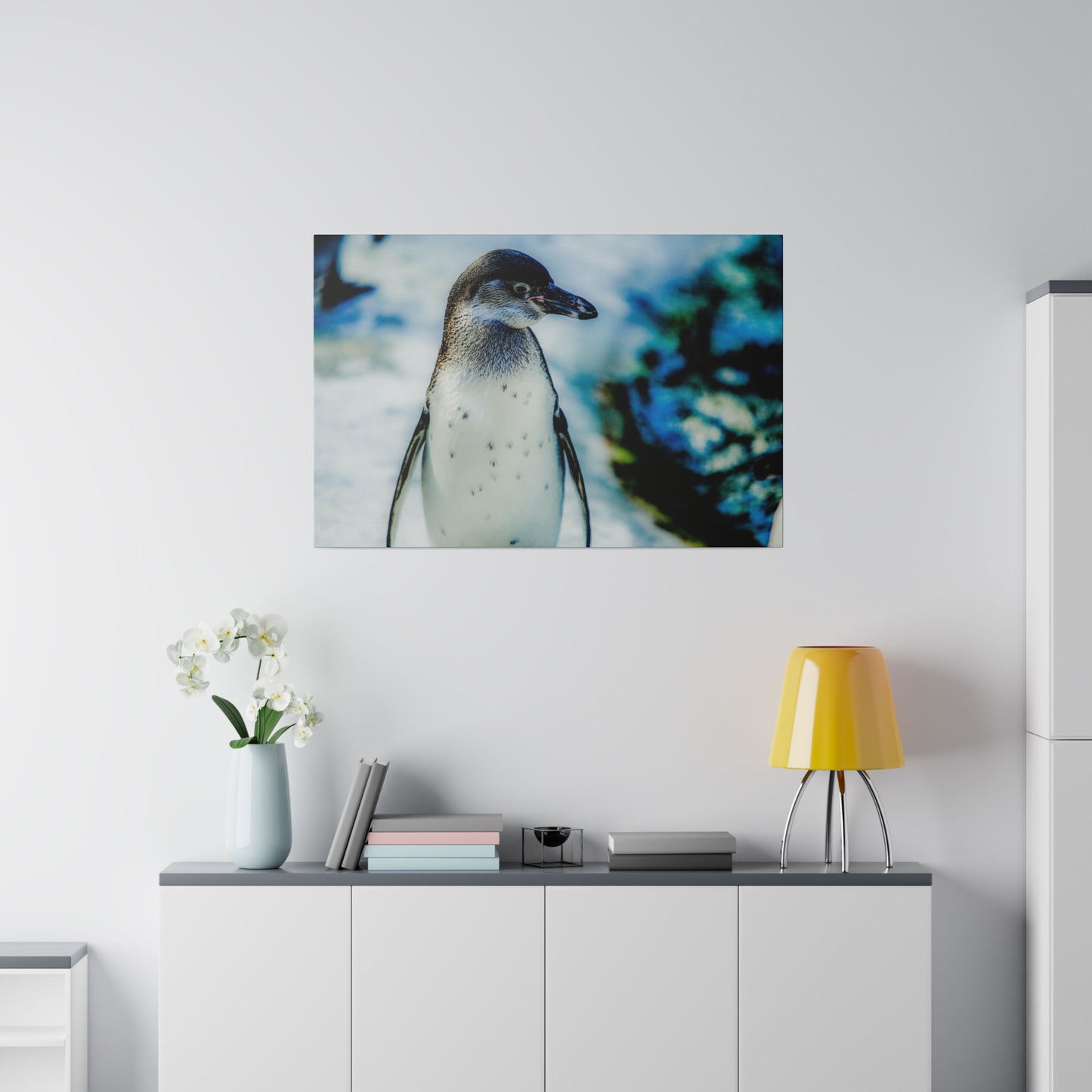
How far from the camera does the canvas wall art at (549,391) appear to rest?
2.29 meters

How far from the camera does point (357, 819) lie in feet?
7.06

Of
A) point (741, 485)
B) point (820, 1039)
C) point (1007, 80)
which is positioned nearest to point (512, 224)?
point (741, 485)

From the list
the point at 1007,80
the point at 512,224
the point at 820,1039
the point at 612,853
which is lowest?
the point at 820,1039

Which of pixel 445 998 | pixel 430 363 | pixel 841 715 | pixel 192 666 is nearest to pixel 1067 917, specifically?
pixel 841 715

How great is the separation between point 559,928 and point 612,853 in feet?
0.59

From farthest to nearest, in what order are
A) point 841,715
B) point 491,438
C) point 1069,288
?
point 491,438
point 1069,288
point 841,715

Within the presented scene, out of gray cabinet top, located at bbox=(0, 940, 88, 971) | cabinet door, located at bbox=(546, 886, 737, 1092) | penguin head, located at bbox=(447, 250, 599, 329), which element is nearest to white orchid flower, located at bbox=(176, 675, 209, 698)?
gray cabinet top, located at bbox=(0, 940, 88, 971)

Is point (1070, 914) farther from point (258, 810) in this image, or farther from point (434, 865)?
point (258, 810)

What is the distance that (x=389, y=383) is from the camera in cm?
229

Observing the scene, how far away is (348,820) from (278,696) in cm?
29

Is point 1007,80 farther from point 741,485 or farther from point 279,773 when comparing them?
point 279,773

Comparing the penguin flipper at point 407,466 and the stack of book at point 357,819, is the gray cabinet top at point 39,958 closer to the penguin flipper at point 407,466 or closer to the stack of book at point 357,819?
the stack of book at point 357,819

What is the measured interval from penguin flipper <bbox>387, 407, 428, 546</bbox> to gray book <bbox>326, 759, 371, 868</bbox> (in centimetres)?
50

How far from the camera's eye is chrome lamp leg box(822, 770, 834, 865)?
2217 mm
